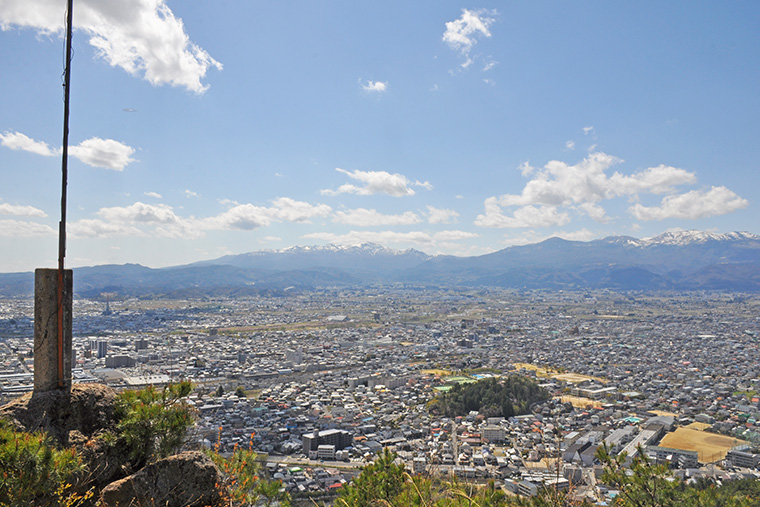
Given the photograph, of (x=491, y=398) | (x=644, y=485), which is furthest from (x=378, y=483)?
(x=491, y=398)

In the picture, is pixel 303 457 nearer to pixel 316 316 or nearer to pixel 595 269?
pixel 316 316

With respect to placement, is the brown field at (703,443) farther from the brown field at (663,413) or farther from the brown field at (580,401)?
the brown field at (580,401)

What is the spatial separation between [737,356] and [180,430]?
43520 mm

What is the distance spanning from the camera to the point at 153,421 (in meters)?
3.37

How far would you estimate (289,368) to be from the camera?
31.4m

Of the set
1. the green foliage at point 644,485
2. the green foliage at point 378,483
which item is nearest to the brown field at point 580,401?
the green foliage at point 644,485

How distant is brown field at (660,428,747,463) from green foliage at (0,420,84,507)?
1768cm

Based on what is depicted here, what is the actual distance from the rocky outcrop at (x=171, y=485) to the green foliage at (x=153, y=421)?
0.27m

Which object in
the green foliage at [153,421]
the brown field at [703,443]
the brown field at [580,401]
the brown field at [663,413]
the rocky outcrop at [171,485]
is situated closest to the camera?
the rocky outcrop at [171,485]

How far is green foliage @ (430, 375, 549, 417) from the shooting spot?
20.9 m

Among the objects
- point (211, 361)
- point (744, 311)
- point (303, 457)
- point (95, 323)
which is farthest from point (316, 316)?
point (744, 311)

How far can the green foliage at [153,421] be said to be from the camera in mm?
3344

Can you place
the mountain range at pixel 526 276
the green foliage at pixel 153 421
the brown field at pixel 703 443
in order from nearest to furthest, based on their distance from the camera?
the green foliage at pixel 153 421
the brown field at pixel 703 443
the mountain range at pixel 526 276

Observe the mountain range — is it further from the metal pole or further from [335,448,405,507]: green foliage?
the metal pole
